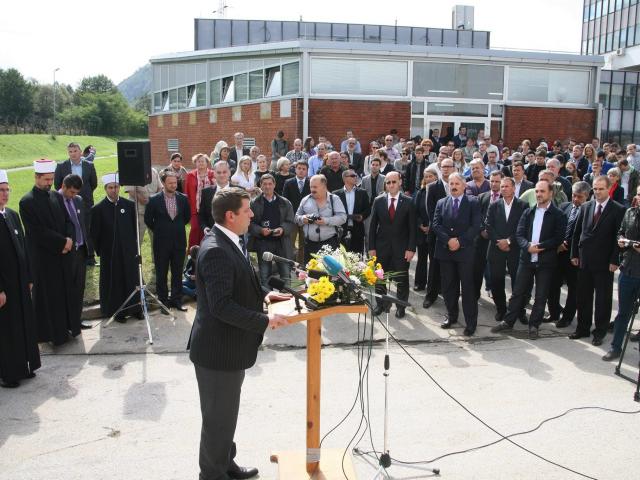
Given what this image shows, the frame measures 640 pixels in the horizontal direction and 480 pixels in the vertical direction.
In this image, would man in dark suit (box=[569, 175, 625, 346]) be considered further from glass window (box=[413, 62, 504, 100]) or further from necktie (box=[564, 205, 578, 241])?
glass window (box=[413, 62, 504, 100])

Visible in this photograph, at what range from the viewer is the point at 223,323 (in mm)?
4359

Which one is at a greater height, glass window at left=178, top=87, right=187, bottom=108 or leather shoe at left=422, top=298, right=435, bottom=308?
glass window at left=178, top=87, right=187, bottom=108

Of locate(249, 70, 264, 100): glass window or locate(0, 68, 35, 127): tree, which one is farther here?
locate(0, 68, 35, 127): tree

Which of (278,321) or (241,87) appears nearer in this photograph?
(278,321)

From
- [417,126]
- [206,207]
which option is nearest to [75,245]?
[206,207]

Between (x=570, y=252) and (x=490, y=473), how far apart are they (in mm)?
5002

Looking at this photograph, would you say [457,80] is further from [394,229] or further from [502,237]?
[394,229]

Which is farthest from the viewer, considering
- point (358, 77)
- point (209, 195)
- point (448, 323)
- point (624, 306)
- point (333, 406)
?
point (358, 77)

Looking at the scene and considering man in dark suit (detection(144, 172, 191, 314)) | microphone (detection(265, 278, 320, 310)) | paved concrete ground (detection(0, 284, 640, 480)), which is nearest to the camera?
microphone (detection(265, 278, 320, 310))

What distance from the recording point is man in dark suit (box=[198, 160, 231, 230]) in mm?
10062

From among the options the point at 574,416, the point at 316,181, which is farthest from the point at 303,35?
the point at 574,416

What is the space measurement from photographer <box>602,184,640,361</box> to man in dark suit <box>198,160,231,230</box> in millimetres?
5826

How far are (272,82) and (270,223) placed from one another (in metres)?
12.5

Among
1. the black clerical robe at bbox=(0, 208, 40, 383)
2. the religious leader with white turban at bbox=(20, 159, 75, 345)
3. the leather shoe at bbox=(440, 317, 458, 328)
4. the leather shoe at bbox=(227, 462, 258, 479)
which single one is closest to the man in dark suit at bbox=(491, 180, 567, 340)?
the leather shoe at bbox=(440, 317, 458, 328)
